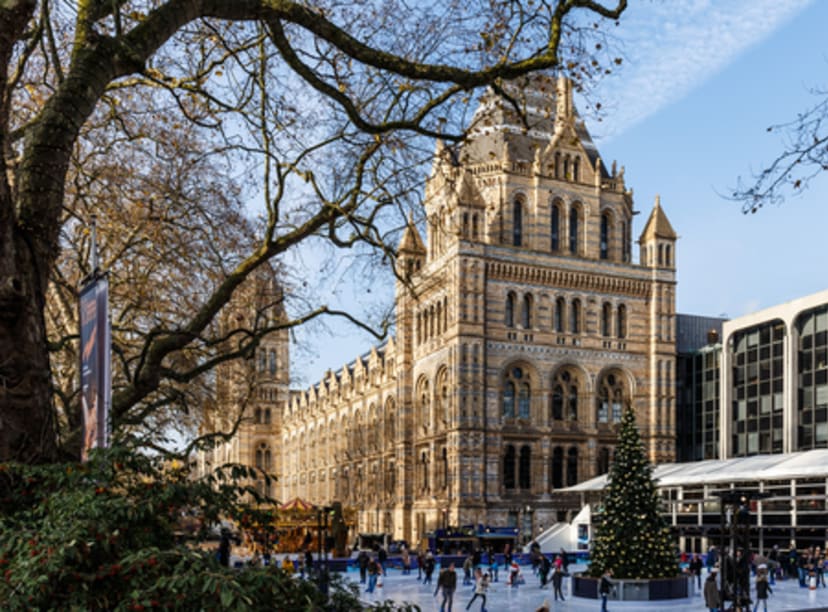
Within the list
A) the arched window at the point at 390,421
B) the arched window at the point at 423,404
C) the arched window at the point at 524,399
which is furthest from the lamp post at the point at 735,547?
the arched window at the point at 390,421

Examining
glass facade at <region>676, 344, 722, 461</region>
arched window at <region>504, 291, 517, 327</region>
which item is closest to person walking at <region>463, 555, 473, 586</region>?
arched window at <region>504, 291, 517, 327</region>

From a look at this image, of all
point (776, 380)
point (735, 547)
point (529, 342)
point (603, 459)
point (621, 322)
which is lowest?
point (603, 459)

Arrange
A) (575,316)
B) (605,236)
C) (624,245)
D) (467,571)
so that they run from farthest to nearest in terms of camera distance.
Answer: (624,245)
(605,236)
(575,316)
(467,571)

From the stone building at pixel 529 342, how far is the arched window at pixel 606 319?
89mm

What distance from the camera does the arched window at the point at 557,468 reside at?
182 feet

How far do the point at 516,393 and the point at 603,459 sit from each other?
23.2 ft

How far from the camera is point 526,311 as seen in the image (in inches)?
2191

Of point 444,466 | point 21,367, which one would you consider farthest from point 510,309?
point 21,367

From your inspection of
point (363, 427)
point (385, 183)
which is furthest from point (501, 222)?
point (385, 183)

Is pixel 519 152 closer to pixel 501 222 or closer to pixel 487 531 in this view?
pixel 501 222

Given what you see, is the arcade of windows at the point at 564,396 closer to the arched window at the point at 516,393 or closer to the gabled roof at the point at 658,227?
the arched window at the point at 516,393

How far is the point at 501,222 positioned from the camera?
55.6m

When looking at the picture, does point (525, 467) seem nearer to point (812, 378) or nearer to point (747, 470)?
point (747, 470)

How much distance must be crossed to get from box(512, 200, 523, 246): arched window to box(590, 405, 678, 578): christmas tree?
1109 inches
